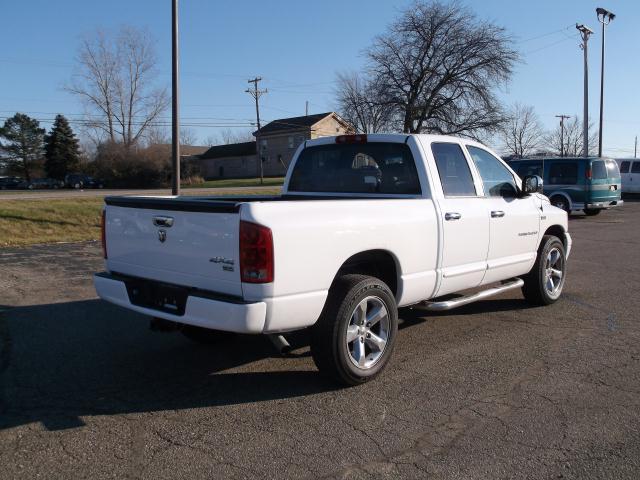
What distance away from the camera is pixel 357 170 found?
573 centimetres

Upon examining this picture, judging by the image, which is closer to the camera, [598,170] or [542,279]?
[542,279]

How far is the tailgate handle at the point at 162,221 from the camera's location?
423 cm

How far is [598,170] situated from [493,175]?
15500mm

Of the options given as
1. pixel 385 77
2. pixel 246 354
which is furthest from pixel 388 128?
pixel 246 354

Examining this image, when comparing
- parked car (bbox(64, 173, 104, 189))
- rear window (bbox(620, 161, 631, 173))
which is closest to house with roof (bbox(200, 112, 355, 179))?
parked car (bbox(64, 173, 104, 189))

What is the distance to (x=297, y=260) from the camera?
12.9 feet

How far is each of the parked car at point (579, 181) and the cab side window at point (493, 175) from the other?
543 inches

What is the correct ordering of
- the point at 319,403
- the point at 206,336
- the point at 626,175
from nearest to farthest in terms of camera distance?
1. the point at 319,403
2. the point at 206,336
3. the point at 626,175

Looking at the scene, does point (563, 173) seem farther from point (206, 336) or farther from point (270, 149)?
point (270, 149)

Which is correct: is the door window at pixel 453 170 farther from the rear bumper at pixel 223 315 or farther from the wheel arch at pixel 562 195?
the wheel arch at pixel 562 195

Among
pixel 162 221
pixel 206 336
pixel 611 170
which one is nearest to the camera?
pixel 162 221

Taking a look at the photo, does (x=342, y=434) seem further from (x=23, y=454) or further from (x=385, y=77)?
(x=385, y=77)

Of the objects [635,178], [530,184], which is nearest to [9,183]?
[635,178]

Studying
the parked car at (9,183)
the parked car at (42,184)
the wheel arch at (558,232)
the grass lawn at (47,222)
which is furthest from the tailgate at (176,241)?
the parked car at (9,183)
